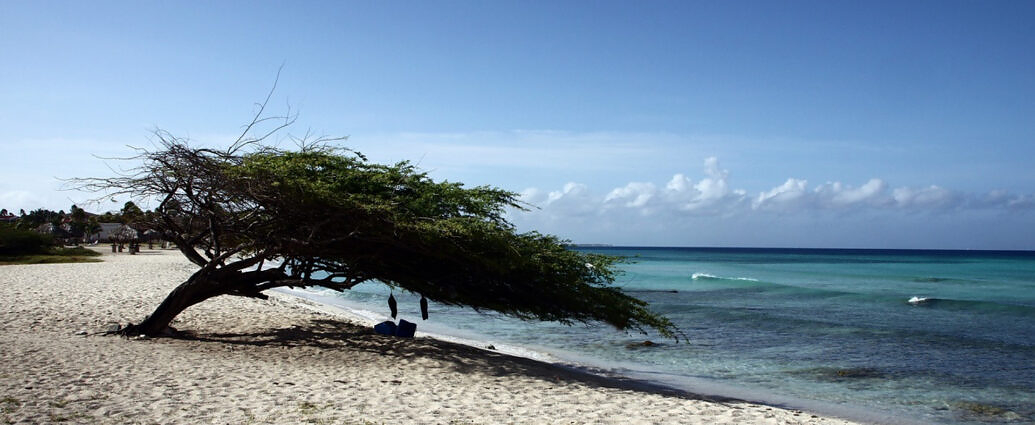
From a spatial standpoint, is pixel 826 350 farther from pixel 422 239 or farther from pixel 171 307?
pixel 171 307

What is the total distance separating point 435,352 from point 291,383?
3.44m

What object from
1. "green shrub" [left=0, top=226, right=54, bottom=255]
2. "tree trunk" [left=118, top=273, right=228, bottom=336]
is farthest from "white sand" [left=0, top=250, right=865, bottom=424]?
"green shrub" [left=0, top=226, right=54, bottom=255]

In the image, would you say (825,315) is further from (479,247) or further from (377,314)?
(479,247)

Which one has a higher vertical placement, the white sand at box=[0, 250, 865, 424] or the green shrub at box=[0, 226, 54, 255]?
the green shrub at box=[0, 226, 54, 255]

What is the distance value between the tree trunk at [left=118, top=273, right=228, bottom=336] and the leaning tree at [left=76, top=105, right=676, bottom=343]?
23 millimetres

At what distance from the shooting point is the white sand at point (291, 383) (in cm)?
725

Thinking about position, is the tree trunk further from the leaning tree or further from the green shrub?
the green shrub

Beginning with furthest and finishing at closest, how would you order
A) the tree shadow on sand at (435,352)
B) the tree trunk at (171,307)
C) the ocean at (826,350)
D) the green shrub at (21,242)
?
the green shrub at (21,242)
the tree trunk at (171,307)
the ocean at (826,350)
the tree shadow on sand at (435,352)

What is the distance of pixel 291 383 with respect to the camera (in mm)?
8766

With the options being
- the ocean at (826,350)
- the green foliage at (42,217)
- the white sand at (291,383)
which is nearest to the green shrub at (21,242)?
the ocean at (826,350)

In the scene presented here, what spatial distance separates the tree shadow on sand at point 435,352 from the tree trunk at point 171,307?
431mm

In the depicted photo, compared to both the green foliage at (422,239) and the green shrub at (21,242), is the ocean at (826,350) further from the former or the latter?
the green shrub at (21,242)

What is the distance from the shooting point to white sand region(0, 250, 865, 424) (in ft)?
23.8

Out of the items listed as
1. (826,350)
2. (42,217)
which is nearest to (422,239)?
(826,350)
